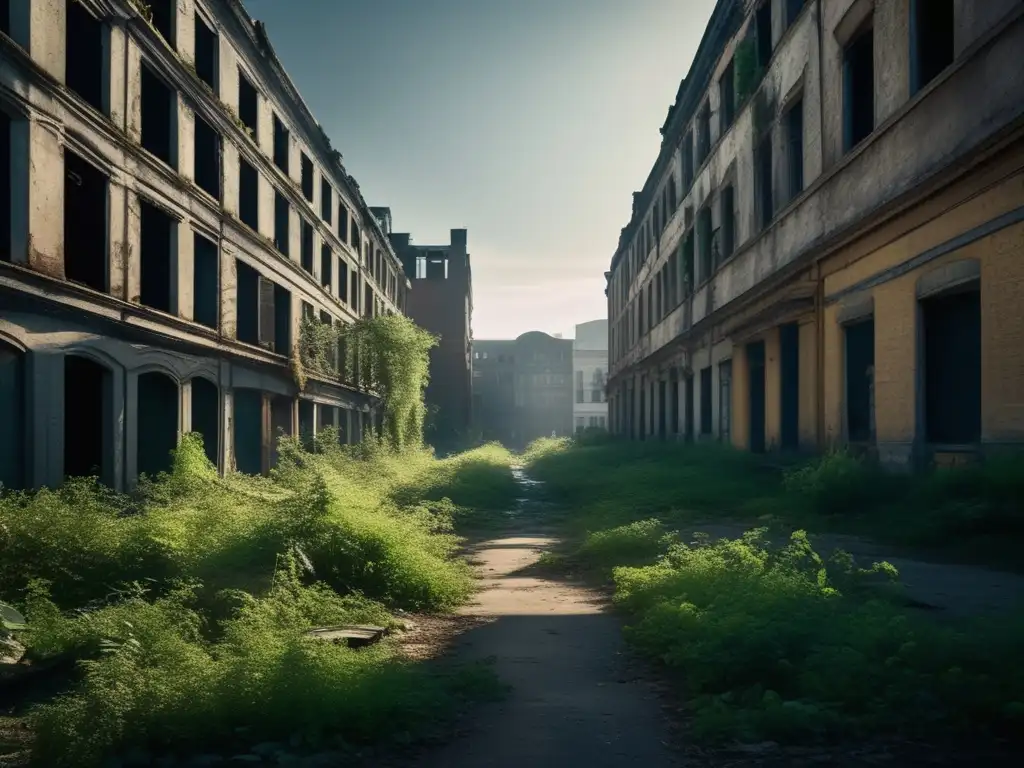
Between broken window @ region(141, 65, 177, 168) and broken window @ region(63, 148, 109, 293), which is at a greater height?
broken window @ region(141, 65, 177, 168)

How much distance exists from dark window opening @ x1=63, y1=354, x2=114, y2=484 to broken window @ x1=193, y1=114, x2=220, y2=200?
17.9ft

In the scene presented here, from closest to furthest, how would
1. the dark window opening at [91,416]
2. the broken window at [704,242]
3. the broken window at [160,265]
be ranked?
the dark window opening at [91,416] < the broken window at [160,265] < the broken window at [704,242]

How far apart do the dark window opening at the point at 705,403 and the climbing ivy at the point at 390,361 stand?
429 inches

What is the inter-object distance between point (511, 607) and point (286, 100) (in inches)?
701

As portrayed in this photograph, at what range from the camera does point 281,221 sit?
2125 cm

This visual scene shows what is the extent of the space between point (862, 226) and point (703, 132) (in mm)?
11353

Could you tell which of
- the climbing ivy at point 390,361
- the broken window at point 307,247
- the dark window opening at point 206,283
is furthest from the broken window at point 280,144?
the climbing ivy at point 390,361

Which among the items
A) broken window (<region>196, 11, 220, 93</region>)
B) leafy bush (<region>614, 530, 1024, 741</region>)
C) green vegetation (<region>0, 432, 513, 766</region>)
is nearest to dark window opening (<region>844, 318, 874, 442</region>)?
leafy bush (<region>614, 530, 1024, 741</region>)

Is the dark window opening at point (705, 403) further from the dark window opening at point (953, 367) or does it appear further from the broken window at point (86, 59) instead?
the broken window at point (86, 59)

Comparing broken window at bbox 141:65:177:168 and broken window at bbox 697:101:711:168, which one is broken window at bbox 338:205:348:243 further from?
broken window at bbox 141:65:177:168

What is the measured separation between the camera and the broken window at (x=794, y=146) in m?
14.3

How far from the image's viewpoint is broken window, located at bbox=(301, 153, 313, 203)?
78.5 feet

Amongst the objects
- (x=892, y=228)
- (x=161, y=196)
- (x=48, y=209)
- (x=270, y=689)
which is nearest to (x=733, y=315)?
(x=892, y=228)

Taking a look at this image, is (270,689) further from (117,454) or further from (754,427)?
(754,427)
